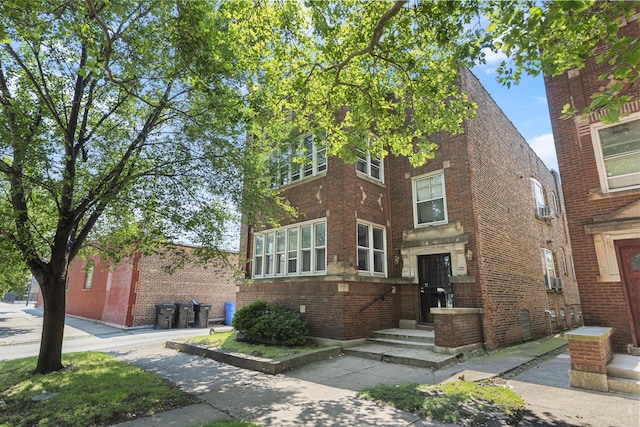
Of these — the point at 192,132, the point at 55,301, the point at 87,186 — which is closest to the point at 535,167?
the point at 192,132

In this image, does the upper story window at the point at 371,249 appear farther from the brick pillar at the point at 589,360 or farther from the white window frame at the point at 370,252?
the brick pillar at the point at 589,360

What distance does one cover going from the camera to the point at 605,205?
7840mm

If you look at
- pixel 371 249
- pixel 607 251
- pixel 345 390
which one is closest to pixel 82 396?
pixel 345 390

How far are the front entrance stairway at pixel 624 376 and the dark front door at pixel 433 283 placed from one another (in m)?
4.90

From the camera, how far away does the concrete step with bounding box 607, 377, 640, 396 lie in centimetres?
570

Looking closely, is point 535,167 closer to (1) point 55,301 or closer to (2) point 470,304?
(2) point 470,304

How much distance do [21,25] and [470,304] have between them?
40.1 ft

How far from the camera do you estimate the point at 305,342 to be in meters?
10.5

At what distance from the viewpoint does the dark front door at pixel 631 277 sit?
7266 mm

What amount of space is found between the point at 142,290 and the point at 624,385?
19.1 metres

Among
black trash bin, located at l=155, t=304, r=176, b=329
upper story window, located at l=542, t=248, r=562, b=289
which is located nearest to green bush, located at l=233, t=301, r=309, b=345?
black trash bin, located at l=155, t=304, r=176, b=329

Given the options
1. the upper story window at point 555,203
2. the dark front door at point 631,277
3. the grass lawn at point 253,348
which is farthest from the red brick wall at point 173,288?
the upper story window at point 555,203

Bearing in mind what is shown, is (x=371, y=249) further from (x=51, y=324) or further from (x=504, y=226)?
(x=51, y=324)

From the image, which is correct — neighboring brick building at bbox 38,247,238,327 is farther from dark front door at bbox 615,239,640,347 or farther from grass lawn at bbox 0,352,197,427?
dark front door at bbox 615,239,640,347
